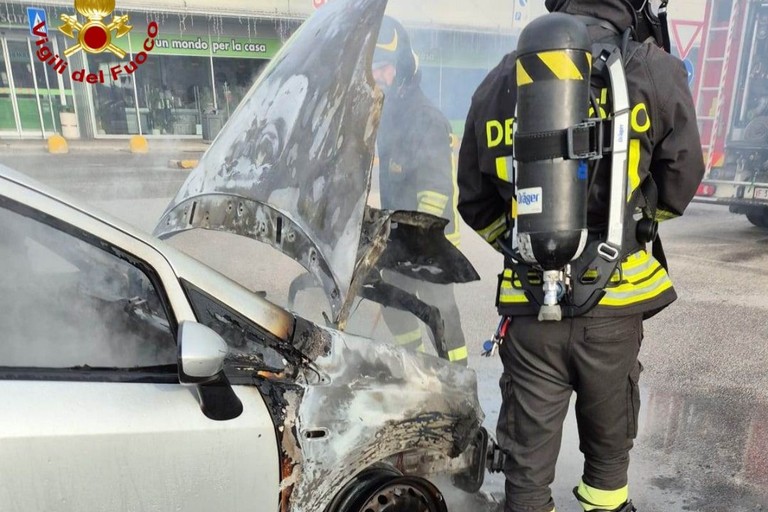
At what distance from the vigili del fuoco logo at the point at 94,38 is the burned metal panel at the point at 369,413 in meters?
18.2

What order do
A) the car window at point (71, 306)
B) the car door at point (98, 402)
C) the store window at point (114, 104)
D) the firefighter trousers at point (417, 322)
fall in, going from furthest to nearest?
the store window at point (114, 104), the firefighter trousers at point (417, 322), the car window at point (71, 306), the car door at point (98, 402)

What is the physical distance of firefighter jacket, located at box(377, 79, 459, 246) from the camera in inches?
139

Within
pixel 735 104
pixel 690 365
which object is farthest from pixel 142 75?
pixel 690 365

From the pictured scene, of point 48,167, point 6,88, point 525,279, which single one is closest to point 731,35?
point 525,279

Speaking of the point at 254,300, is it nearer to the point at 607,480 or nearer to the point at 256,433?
the point at 256,433

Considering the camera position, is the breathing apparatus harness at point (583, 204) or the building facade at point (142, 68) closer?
the breathing apparatus harness at point (583, 204)

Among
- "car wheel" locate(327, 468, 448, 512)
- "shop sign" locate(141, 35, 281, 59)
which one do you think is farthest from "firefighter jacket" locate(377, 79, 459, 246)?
"shop sign" locate(141, 35, 281, 59)

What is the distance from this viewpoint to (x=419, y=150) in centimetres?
359

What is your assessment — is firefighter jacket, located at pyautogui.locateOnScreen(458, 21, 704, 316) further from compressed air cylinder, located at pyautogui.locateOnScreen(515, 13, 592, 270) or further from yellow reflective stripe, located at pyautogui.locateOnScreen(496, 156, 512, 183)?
compressed air cylinder, located at pyautogui.locateOnScreen(515, 13, 592, 270)

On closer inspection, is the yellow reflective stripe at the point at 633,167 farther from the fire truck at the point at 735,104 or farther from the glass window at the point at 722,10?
the glass window at the point at 722,10

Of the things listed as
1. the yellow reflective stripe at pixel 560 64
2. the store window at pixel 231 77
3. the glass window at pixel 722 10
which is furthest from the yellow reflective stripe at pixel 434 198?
the store window at pixel 231 77

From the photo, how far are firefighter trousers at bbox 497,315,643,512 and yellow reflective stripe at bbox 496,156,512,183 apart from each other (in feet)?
1.56

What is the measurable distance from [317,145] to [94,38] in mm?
18830

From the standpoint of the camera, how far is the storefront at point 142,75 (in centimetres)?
1798
